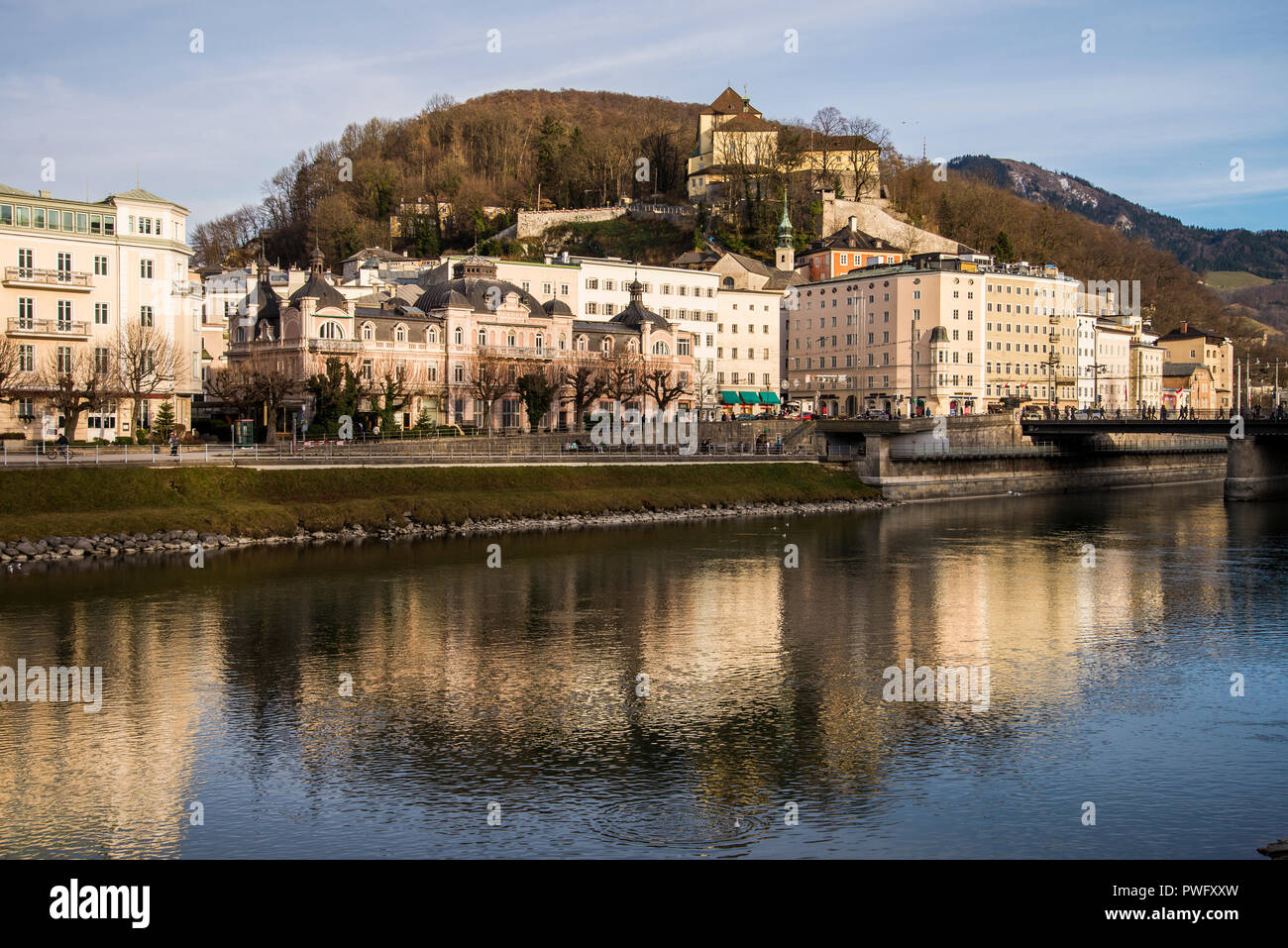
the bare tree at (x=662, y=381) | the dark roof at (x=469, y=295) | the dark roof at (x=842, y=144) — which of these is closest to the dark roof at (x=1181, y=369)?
the dark roof at (x=842, y=144)

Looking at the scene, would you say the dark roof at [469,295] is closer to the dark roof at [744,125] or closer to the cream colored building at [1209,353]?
the dark roof at [744,125]

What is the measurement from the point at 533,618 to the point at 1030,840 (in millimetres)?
19987

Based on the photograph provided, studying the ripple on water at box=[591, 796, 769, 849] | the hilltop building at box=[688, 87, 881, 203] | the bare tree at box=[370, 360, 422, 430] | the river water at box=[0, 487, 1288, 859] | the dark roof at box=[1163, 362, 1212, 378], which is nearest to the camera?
the ripple on water at box=[591, 796, 769, 849]

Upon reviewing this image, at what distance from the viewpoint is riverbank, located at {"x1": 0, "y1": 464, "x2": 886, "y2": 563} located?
4850 centimetres

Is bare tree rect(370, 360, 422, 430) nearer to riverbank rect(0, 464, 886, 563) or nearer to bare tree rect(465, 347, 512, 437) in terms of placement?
bare tree rect(465, 347, 512, 437)

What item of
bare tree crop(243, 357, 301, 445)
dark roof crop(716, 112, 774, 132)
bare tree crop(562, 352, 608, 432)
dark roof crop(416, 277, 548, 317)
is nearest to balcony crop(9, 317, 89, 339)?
bare tree crop(243, 357, 301, 445)

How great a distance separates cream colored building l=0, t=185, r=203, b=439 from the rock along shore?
15682 millimetres

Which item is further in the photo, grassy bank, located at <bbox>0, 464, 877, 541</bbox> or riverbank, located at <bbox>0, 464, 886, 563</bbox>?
grassy bank, located at <bbox>0, 464, 877, 541</bbox>

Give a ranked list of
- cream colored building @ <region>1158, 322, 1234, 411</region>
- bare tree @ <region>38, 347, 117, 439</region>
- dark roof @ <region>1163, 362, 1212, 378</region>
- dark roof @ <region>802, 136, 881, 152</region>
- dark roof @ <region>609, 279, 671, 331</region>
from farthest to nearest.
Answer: cream colored building @ <region>1158, 322, 1234, 411</region> → dark roof @ <region>1163, 362, 1212, 378</region> → dark roof @ <region>802, 136, 881, 152</region> → dark roof @ <region>609, 279, 671, 331</region> → bare tree @ <region>38, 347, 117, 439</region>

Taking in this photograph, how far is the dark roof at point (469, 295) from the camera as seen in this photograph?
8794cm

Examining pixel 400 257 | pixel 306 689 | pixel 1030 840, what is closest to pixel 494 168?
pixel 400 257

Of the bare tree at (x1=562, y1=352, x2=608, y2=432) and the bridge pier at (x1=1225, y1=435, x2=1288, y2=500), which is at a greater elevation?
the bare tree at (x1=562, y1=352, x2=608, y2=432)

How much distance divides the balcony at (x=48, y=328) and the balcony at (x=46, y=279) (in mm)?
1765

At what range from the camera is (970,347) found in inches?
4341
